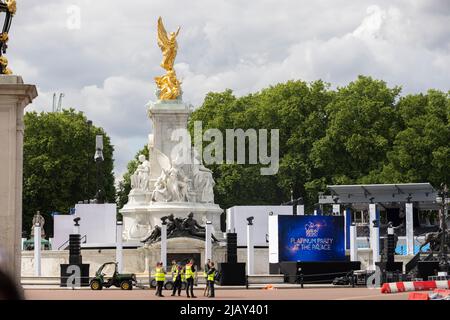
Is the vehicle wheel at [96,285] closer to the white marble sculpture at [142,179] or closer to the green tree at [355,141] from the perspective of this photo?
the white marble sculpture at [142,179]

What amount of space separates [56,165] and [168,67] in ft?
79.2

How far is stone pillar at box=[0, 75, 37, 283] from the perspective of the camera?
74.8ft

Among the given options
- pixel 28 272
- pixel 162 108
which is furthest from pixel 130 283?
pixel 162 108

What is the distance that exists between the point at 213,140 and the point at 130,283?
1963 inches

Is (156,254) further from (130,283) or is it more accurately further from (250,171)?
(250,171)

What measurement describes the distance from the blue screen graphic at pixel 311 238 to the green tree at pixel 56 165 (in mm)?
38382

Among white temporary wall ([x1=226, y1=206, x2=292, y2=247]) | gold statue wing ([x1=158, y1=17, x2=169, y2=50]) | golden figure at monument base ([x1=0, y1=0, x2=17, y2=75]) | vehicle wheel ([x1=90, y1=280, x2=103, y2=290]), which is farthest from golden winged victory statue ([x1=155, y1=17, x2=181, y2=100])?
golden figure at monument base ([x1=0, y1=0, x2=17, y2=75])

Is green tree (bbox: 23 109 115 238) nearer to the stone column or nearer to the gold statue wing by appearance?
the gold statue wing

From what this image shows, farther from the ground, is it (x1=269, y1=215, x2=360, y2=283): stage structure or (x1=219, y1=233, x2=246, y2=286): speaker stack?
(x1=269, y1=215, x2=360, y2=283): stage structure

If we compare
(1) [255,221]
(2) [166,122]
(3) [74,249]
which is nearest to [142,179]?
(2) [166,122]

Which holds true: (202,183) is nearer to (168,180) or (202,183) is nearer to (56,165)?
(168,180)

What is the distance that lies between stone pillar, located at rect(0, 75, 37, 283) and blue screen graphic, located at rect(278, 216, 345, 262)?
1021 inches

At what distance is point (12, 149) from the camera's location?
23.0 m

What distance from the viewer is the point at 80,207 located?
190ft
